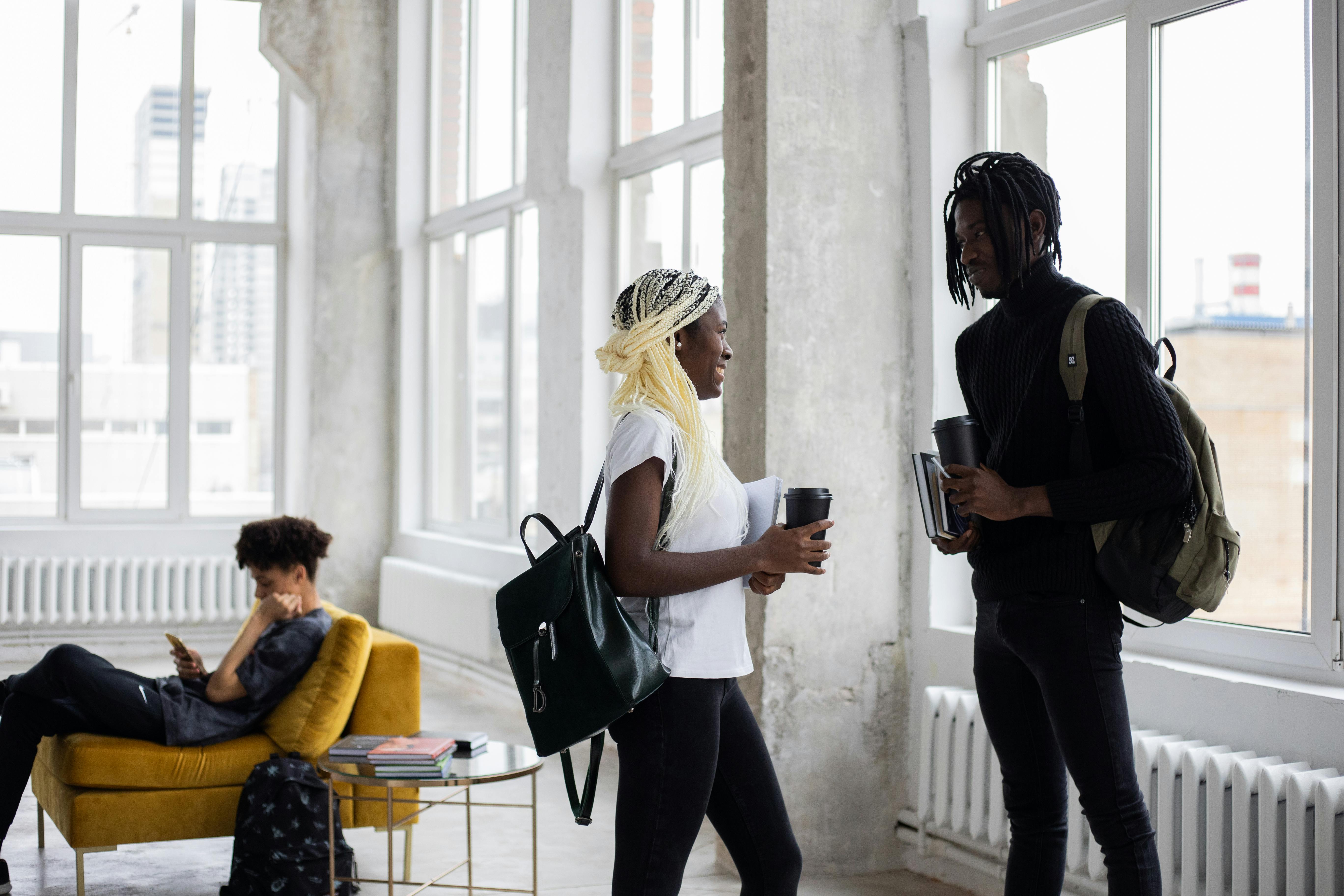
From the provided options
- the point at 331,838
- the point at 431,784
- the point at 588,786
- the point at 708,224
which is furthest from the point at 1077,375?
the point at 708,224

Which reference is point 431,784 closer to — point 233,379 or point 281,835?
point 281,835

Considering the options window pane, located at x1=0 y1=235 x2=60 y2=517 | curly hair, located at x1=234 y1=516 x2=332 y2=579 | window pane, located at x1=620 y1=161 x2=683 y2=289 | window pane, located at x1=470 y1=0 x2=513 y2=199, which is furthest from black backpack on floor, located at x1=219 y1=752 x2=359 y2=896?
window pane, located at x1=0 y1=235 x2=60 y2=517

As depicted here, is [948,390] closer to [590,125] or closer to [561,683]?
[561,683]

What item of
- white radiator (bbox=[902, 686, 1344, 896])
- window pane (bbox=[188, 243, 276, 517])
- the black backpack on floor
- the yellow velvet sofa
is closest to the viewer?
white radiator (bbox=[902, 686, 1344, 896])

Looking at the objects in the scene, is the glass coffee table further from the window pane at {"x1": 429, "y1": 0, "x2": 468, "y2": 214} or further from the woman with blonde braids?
the window pane at {"x1": 429, "y1": 0, "x2": 468, "y2": 214}

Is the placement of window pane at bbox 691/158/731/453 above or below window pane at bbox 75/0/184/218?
below

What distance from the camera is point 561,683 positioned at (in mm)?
1864

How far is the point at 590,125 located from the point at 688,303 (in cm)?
418

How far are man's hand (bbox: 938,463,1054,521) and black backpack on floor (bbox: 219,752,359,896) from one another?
217 centimetres

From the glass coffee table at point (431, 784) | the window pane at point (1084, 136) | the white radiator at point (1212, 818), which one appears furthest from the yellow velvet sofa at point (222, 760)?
the window pane at point (1084, 136)

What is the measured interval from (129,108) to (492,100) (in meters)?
3.09

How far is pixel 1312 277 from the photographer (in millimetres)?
2939

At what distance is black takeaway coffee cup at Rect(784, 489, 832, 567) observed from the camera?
193 centimetres

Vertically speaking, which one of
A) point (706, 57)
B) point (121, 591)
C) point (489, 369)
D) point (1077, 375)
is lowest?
point (121, 591)
